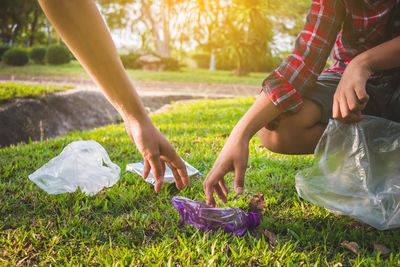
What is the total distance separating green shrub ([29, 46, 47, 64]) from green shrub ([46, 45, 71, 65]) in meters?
1.18

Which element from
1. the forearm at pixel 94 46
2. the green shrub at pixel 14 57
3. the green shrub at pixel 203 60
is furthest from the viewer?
the green shrub at pixel 203 60

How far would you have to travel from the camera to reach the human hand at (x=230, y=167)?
1.07 meters

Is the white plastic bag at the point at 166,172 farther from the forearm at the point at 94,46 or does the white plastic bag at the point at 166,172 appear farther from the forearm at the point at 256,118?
the forearm at the point at 94,46

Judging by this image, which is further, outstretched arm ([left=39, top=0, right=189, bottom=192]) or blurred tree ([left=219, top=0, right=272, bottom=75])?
blurred tree ([left=219, top=0, right=272, bottom=75])

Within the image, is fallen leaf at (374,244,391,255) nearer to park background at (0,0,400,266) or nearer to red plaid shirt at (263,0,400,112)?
park background at (0,0,400,266)

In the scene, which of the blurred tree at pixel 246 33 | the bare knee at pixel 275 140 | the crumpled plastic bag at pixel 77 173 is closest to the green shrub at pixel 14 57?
the blurred tree at pixel 246 33

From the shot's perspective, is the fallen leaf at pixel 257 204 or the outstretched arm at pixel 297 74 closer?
the outstretched arm at pixel 297 74

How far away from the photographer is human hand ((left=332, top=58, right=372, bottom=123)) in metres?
1.08

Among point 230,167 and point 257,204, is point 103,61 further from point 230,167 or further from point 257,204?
point 257,204

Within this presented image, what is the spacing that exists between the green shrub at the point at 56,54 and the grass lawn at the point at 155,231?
1394 centimetres

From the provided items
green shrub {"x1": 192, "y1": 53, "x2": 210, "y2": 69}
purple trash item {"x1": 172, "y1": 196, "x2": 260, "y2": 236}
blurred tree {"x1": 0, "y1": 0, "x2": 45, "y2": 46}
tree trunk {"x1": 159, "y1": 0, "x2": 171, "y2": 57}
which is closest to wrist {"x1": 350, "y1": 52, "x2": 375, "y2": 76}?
purple trash item {"x1": 172, "y1": 196, "x2": 260, "y2": 236}

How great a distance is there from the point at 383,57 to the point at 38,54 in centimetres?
1693

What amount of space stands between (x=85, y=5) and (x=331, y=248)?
1.18 metres

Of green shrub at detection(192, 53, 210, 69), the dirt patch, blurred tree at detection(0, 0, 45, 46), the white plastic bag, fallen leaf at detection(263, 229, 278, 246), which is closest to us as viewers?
fallen leaf at detection(263, 229, 278, 246)
